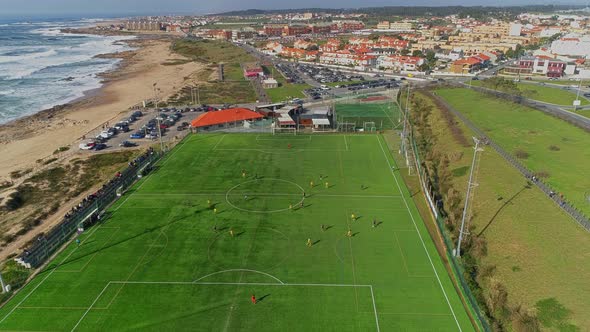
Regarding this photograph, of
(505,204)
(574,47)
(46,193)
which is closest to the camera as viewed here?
(505,204)

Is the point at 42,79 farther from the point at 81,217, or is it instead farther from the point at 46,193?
the point at 81,217

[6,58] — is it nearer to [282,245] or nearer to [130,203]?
[130,203]

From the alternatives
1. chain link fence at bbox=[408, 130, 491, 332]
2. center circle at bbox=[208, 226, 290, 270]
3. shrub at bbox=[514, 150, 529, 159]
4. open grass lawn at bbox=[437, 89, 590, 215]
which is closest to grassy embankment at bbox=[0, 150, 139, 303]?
center circle at bbox=[208, 226, 290, 270]

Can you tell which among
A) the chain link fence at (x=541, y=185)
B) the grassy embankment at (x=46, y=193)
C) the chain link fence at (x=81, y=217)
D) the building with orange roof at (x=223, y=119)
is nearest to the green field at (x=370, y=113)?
the chain link fence at (x=541, y=185)

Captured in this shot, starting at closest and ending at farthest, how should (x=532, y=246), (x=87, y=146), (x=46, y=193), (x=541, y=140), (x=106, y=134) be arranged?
(x=532, y=246) → (x=46, y=193) → (x=541, y=140) → (x=87, y=146) → (x=106, y=134)

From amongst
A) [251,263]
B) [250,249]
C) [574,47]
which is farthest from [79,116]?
[574,47]

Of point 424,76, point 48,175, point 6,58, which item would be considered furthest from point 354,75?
point 6,58

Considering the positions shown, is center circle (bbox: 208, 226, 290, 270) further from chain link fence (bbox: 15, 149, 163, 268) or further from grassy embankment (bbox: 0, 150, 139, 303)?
grassy embankment (bbox: 0, 150, 139, 303)
